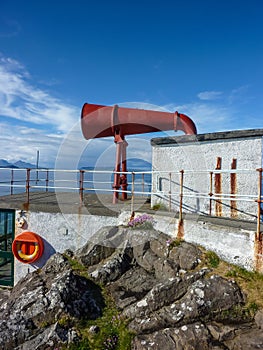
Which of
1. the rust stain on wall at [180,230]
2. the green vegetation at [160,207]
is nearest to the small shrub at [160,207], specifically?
the green vegetation at [160,207]

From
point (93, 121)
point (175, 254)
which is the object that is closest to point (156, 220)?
point (175, 254)

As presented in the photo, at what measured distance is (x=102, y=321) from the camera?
13.8ft

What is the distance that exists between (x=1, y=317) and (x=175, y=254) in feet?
11.2

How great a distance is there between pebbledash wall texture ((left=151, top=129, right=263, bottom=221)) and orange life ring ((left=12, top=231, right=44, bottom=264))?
3.47 meters

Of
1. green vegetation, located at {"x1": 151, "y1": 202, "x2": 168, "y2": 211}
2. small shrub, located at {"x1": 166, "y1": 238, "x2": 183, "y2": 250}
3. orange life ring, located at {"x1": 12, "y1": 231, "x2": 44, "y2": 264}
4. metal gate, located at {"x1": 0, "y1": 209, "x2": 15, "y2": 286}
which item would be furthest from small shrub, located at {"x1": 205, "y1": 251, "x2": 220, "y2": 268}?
metal gate, located at {"x1": 0, "y1": 209, "x2": 15, "y2": 286}

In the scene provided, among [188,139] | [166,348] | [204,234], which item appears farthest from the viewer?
[188,139]

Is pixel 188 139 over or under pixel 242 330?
over

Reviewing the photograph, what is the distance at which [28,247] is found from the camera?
718cm

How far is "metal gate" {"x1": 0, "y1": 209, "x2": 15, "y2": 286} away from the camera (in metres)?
7.39

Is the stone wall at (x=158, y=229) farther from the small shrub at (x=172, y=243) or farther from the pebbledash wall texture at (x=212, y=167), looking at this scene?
the pebbledash wall texture at (x=212, y=167)

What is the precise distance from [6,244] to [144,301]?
5908 millimetres

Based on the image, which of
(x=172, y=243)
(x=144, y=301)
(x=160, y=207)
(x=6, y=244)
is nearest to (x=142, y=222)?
(x=172, y=243)

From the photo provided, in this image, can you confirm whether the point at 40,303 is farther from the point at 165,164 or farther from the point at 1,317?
the point at 165,164

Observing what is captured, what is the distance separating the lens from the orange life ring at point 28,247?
23.0 ft
